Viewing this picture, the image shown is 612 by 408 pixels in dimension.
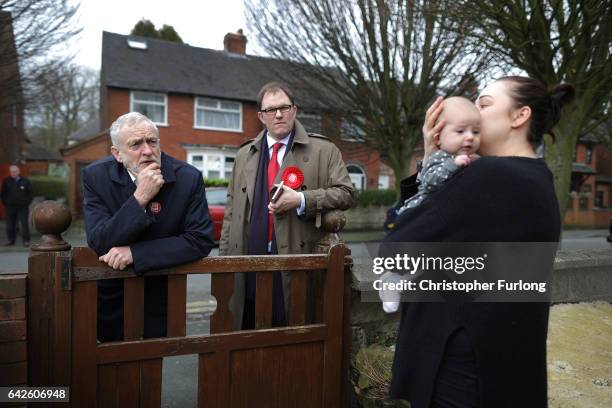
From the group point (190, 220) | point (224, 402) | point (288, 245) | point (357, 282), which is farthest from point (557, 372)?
point (190, 220)

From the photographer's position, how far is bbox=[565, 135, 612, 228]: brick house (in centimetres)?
2691

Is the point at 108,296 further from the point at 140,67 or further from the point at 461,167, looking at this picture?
the point at 140,67

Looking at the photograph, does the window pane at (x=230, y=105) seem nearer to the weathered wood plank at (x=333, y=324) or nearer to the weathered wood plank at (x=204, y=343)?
the weathered wood plank at (x=333, y=324)

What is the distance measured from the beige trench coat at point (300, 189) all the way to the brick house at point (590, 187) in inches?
985

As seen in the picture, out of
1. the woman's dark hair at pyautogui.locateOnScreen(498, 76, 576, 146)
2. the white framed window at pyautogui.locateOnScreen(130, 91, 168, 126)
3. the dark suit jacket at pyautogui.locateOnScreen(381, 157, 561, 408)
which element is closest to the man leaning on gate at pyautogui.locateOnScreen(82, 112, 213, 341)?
the dark suit jacket at pyautogui.locateOnScreen(381, 157, 561, 408)

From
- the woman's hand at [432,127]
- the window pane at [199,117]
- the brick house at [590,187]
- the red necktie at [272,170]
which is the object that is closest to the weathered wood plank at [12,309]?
the red necktie at [272,170]

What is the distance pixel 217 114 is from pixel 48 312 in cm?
2194

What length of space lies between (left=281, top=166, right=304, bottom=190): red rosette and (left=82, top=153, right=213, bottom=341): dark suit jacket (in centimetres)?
51

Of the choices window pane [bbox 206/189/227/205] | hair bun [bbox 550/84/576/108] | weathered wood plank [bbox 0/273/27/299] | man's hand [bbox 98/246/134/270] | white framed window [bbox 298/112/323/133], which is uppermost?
white framed window [bbox 298/112/323/133]

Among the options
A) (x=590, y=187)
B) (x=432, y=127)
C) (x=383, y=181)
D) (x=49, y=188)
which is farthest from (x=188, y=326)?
(x=590, y=187)

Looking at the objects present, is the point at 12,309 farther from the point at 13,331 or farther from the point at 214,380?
the point at 214,380

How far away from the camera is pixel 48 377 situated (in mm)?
1879

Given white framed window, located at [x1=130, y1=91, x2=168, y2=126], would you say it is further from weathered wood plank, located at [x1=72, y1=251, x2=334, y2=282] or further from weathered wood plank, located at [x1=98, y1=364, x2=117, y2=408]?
weathered wood plank, located at [x1=98, y1=364, x2=117, y2=408]

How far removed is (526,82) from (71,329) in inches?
79.8
